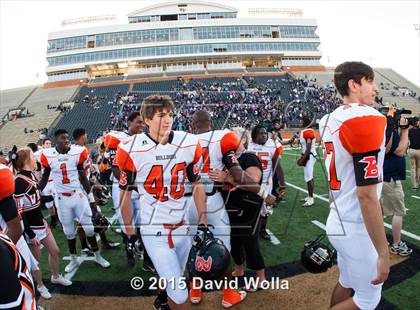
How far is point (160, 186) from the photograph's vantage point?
271 centimetres

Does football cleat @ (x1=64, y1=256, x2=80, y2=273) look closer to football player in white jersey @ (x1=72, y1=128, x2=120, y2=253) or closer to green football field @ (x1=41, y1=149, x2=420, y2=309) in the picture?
green football field @ (x1=41, y1=149, x2=420, y2=309)

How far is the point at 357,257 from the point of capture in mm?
2059

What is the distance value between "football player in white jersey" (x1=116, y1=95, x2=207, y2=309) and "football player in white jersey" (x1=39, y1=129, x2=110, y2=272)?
7.63ft

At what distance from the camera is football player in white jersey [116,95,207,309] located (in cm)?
266

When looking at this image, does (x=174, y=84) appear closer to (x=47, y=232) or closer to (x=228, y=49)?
(x=228, y=49)

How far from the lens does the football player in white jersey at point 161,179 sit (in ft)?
8.73

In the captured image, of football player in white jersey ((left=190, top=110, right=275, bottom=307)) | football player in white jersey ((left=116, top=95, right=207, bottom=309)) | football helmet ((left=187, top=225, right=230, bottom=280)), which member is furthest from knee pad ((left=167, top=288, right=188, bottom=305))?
football player in white jersey ((left=190, top=110, right=275, bottom=307))

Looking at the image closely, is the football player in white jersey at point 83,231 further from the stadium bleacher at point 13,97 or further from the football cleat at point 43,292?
the stadium bleacher at point 13,97

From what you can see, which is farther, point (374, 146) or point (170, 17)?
point (170, 17)

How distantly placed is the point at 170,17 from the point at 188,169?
62.2 meters

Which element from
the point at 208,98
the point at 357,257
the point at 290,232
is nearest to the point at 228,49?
the point at 208,98

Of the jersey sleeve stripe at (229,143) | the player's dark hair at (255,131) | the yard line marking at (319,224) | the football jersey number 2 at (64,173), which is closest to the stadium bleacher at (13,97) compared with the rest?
the football jersey number 2 at (64,173)

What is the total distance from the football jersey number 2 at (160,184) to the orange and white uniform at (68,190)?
255 cm

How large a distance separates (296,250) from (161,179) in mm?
3349
